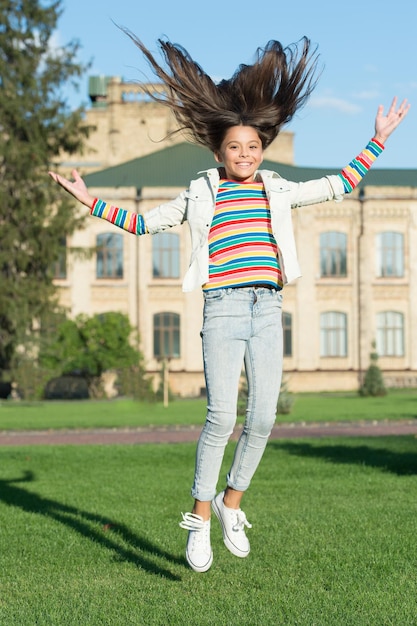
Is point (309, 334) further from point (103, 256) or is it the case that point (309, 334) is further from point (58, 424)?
point (58, 424)

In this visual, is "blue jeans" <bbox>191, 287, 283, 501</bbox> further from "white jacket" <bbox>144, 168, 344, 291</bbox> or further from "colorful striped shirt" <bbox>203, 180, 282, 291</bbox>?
"white jacket" <bbox>144, 168, 344, 291</bbox>

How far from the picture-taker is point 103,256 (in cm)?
5453

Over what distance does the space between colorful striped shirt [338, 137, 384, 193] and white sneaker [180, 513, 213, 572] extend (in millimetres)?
2108

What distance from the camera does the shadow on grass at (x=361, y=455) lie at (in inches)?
514

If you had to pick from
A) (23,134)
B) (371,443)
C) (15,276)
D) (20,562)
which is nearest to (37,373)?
(15,276)

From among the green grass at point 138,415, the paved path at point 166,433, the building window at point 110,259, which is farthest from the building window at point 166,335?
the paved path at point 166,433

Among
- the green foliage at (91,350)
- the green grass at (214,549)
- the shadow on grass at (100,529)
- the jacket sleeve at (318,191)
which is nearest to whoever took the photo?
the green grass at (214,549)

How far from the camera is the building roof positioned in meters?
56.5

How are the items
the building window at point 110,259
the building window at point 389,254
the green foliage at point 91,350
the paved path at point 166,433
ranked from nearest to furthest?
the paved path at point 166,433, the green foliage at point 91,350, the building window at point 110,259, the building window at point 389,254

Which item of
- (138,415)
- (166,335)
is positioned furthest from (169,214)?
(166,335)

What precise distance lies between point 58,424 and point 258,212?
20.3 m

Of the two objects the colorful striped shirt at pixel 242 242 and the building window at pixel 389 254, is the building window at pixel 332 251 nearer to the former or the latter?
the building window at pixel 389 254

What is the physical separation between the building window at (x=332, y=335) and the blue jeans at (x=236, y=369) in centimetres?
4906

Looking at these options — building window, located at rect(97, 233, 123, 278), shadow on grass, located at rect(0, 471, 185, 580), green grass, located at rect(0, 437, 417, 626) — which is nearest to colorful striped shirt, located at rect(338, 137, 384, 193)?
green grass, located at rect(0, 437, 417, 626)
